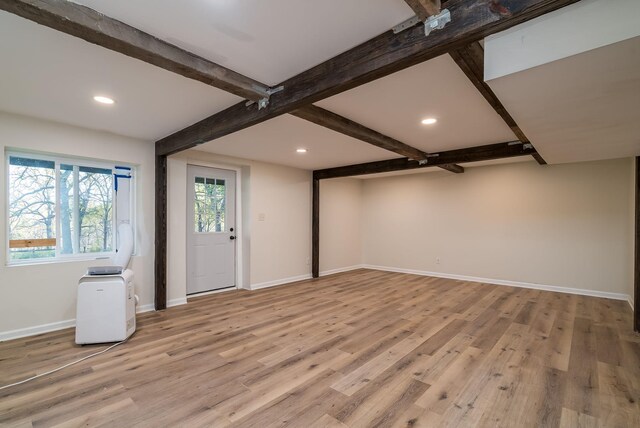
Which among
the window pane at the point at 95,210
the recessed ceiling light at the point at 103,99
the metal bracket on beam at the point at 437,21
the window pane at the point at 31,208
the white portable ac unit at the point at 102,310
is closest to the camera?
the metal bracket on beam at the point at 437,21

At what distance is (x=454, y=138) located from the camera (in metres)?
3.80

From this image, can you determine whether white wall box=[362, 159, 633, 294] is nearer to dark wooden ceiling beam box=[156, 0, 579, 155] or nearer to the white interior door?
the white interior door

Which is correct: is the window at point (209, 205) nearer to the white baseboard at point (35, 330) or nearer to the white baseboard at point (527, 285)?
the white baseboard at point (35, 330)

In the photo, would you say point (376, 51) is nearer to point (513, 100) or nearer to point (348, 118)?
point (513, 100)

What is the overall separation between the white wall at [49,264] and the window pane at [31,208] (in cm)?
11

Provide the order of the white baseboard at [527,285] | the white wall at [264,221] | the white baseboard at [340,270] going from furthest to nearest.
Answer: the white baseboard at [340,270] < the white baseboard at [527,285] < the white wall at [264,221]

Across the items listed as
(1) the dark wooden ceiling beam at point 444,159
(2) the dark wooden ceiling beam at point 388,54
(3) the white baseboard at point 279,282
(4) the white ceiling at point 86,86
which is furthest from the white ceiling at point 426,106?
(3) the white baseboard at point 279,282

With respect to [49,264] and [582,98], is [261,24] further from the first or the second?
[49,264]

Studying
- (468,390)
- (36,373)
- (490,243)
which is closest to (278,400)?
(468,390)

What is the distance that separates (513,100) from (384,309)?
2939 mm

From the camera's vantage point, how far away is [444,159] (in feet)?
15.0

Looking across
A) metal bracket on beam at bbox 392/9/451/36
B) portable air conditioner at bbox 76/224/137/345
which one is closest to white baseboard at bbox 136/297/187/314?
portable air conditioner at bbox 76/224/137/345

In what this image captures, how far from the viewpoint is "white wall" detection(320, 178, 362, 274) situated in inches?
260

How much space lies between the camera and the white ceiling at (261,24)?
1470 millimetres
